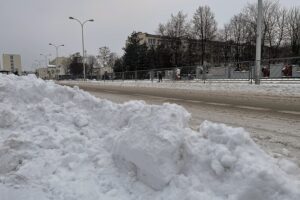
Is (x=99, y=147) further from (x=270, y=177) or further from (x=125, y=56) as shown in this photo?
(x=125, y=56)

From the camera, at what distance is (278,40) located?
59438 mm

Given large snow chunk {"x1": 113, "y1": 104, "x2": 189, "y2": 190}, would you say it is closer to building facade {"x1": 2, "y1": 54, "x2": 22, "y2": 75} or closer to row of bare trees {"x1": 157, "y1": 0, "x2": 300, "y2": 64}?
row of bare trees {"x1": 157, "y1": 0, "x2": 300, "y2": 64}

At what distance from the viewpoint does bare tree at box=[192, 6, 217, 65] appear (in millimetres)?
62625

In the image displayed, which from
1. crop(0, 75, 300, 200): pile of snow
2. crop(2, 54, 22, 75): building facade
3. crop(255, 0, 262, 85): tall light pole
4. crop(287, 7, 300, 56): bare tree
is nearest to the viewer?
crop(0, 75, 300, 200): pile of snow

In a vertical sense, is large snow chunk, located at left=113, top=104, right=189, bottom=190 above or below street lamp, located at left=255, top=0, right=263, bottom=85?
below

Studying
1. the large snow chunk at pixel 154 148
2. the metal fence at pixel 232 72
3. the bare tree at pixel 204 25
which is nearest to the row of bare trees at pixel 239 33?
the bare tree at pixel 204 25

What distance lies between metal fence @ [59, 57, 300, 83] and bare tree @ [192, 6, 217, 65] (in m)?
28.4

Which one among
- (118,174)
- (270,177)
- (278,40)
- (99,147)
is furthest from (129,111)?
(278,40)

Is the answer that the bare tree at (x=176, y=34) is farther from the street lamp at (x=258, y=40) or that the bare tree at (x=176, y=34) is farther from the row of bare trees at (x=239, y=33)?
the street lamp at (x=258, y=40)

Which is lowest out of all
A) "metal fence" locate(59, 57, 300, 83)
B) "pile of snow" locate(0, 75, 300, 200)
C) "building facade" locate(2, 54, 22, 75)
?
"pile of snow" locate(0, 75, 300, 200)

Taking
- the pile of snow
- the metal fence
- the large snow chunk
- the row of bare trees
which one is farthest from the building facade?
the large snow chunk

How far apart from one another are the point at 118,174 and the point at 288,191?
209 cm

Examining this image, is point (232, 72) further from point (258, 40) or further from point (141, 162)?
point (141, 162)

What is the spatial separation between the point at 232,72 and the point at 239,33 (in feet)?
142
